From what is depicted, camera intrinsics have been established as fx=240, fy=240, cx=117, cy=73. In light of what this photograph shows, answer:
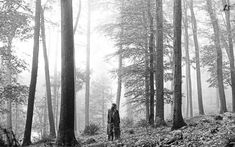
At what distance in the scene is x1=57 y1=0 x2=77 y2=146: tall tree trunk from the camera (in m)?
8.96

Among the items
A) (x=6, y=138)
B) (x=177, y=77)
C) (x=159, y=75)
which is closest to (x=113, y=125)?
(x=177, y=77)

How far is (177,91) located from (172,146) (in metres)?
3.63

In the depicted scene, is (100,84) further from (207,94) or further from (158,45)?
(207,94)

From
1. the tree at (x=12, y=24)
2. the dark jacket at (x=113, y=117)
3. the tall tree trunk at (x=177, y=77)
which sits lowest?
the dark jacket at (x=113, y=117)

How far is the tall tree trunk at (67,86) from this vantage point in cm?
896

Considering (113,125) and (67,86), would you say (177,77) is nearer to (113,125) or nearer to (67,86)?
(113,125)

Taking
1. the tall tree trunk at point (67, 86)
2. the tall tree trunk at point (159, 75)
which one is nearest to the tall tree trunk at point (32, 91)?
the tall tree trunk at point (67, 86)

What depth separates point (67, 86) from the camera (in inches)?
360

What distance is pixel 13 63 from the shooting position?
1238 cm

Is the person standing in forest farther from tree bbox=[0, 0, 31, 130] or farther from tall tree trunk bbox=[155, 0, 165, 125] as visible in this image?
tree bbox=[0, 0, 31, 130]

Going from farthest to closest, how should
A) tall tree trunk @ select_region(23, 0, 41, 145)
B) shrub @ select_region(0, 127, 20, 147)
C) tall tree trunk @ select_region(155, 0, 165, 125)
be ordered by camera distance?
tall tree trunk @ select_region(155, 0, 165, 125) < tall tree trunk @ select_region(23, 0, 41, 145) < shrub @ select_region(0, 127, 20, 147)

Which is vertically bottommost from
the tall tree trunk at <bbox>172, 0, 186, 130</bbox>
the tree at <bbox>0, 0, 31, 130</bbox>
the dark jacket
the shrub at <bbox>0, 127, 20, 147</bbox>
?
the shrub at <bbox>0, 127, 20, 147</bbox>

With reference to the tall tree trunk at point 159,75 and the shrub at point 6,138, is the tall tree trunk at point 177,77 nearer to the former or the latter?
the tall tree trunk at point 159,75

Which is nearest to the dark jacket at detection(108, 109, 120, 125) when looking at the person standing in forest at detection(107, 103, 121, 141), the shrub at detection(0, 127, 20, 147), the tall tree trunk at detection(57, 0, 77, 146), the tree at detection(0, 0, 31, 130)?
the person standing in forest at detection(107, 103, 121, 141)
